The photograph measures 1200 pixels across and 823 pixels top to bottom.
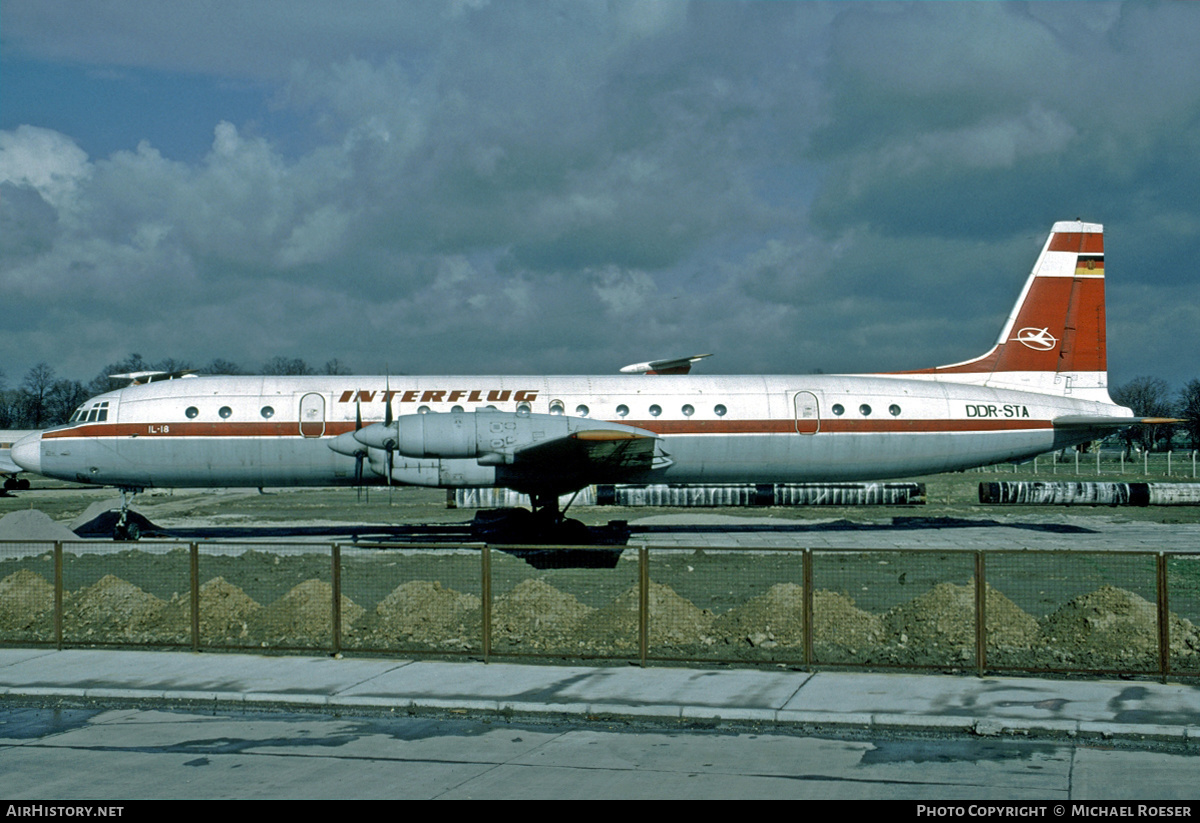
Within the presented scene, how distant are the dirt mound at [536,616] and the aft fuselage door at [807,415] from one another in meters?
12.3

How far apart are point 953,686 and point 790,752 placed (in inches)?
136

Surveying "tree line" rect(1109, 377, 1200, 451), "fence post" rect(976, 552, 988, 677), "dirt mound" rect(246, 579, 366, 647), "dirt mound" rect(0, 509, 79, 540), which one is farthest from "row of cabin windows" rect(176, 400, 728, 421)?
"tree line" rect(1109, 377, 1200, 451)

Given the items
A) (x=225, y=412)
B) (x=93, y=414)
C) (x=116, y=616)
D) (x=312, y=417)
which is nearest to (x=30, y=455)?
(x=93, y=414)

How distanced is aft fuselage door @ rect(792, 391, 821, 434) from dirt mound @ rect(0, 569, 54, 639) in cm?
1858

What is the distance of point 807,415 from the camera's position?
2814cm

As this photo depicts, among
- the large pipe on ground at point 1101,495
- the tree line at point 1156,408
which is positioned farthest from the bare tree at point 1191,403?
the large pipe on ground at point 1101,495

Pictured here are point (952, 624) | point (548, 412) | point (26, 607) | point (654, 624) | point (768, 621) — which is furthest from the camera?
point (548, 412)

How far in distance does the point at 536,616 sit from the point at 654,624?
2.03 m

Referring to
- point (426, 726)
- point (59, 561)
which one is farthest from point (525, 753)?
point (59, 561)

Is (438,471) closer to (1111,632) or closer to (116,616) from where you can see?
(116,616)

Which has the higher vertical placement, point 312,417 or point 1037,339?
point 1037,339

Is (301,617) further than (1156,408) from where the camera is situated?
No
